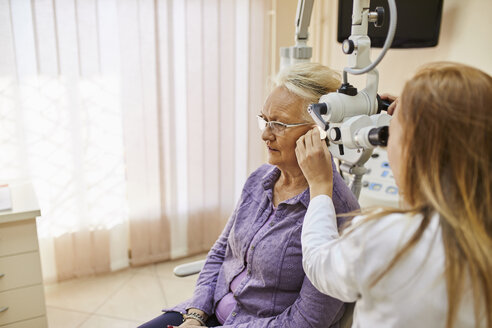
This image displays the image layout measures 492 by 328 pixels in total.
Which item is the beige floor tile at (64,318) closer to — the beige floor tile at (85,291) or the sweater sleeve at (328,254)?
the beige floor tile at (85,291)

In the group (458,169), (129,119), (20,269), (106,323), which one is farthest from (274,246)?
(129,119)

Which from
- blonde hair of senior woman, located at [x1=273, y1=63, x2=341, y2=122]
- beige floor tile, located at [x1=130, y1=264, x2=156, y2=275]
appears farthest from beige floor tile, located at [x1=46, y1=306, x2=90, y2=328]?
blonde hair of senior woman, located at [x1=273, y1=63, x2=341, y2=122]

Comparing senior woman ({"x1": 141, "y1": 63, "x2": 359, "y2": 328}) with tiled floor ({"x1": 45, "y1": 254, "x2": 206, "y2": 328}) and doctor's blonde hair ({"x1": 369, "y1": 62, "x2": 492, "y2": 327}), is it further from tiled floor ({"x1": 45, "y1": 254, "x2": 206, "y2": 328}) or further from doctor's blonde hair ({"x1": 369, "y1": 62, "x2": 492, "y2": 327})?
tiled floor ({"x1": 45, "y1": 254, "x2": 206, "y2": 328})

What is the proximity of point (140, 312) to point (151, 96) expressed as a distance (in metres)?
1.22

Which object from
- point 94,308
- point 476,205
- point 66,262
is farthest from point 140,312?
point 476,205

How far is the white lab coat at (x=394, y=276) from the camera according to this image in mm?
675

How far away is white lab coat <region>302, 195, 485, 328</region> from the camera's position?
67 cm

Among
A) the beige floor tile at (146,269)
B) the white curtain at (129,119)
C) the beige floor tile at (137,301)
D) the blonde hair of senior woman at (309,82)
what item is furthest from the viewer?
the beige floor tile at (146,269)

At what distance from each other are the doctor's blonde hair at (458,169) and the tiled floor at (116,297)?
72.8 inches

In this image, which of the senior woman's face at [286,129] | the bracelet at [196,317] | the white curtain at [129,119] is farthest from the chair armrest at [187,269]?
the white curtain at [129,119]

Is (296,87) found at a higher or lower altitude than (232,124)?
higher

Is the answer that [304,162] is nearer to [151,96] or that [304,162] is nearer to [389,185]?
[389,185]

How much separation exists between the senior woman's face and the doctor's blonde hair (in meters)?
0.59

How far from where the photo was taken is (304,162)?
1.06 m
